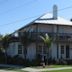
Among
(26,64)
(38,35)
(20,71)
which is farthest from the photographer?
(38,35)

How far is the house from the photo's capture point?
1672 inches

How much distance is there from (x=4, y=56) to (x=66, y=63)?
9.95 meters

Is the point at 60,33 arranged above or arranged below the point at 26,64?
above

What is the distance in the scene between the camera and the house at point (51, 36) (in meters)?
42.5

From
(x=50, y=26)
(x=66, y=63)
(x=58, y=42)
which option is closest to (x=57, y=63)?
(x=66, y=63)

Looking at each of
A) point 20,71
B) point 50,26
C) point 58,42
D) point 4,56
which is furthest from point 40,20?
point 20,71

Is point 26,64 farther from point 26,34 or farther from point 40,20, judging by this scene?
point 40,20

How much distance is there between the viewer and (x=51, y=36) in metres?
41.9

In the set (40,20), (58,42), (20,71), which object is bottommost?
(20,71)

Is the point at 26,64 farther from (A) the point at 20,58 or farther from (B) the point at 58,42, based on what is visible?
(B) the point at 58,42

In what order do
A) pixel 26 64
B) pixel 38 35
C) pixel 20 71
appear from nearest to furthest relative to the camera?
1. pixel 20 71
2. pixel 26 64
3. pixel 38 35

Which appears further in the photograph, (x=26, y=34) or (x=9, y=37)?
(x=9, y=37)

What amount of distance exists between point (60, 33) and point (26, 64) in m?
7.48

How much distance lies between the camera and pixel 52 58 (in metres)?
42.1
